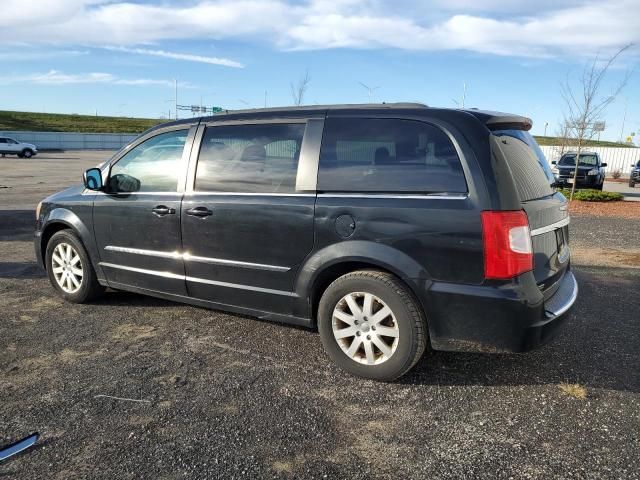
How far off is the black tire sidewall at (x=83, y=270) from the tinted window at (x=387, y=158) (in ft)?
8.78

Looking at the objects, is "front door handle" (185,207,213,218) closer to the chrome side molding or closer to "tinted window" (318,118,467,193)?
the chrome side molding

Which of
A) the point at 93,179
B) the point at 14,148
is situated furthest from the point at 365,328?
the point at 14,148

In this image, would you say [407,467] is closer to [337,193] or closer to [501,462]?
[501,462]

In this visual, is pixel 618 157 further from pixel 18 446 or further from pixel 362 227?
pixel 18 446

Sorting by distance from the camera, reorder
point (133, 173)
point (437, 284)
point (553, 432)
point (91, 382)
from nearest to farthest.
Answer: point (553, 432), point (437, 284), point (91, 382), point (133, 173)

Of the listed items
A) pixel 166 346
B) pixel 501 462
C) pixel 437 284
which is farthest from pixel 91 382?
pixel 501 462

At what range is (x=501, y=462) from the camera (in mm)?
2668

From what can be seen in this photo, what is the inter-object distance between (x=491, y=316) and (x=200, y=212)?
2326mm

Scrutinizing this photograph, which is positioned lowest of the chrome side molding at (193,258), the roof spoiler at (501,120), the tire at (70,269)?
the tire at (70,269)

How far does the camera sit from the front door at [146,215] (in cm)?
441

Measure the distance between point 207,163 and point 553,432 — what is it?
310 centimetres

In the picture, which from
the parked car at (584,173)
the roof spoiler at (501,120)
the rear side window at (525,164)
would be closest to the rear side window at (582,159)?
the parked car at (584,173)

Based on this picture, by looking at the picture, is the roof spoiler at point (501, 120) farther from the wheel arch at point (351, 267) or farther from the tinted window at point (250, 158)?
the tinted window at point (250, 158)

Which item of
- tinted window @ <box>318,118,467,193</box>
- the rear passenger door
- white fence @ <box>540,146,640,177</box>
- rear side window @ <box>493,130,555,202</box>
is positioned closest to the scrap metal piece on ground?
the rear passenger door
